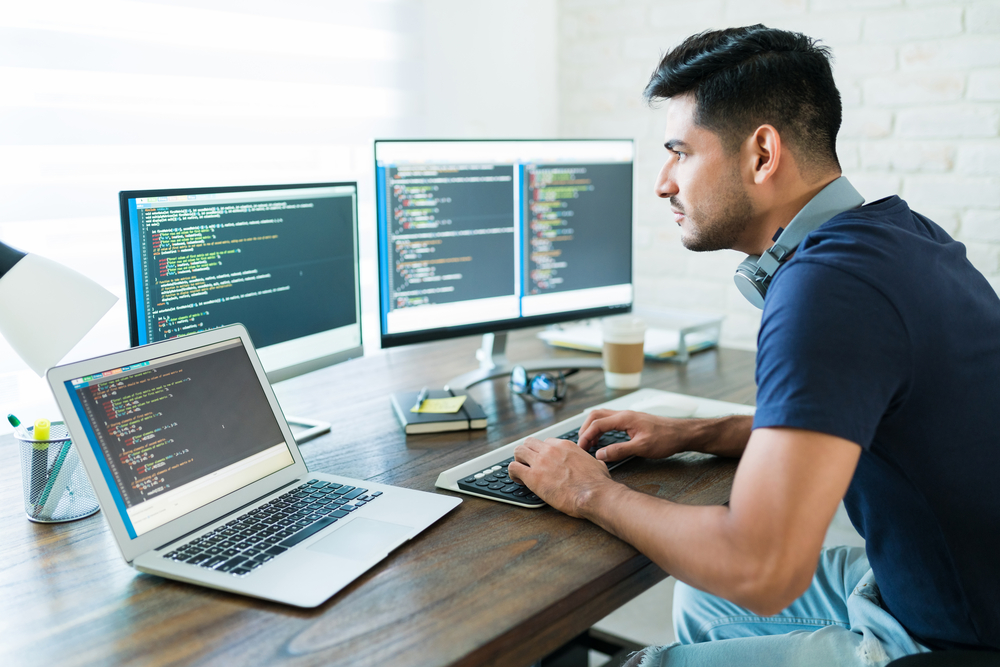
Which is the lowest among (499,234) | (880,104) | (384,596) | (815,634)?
(815,634)

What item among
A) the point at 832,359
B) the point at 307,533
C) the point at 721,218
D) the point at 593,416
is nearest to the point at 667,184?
the point at 721,218

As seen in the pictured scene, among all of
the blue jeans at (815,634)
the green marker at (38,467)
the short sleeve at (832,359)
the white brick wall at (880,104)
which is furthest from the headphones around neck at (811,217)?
the white brick wall at (880,104)

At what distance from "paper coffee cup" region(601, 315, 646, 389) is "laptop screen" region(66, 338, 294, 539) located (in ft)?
2.41

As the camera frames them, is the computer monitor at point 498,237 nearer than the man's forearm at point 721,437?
No

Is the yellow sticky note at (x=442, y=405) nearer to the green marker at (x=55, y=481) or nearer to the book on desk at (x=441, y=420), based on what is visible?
the book on desk at (x=441, y=420)

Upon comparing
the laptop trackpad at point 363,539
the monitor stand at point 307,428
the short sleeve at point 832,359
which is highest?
the short sleeve at point 832,359

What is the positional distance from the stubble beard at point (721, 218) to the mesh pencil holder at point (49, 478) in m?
0.89

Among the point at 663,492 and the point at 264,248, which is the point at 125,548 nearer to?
the point at 264,248

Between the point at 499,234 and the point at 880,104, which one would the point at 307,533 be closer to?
the point at 499,234

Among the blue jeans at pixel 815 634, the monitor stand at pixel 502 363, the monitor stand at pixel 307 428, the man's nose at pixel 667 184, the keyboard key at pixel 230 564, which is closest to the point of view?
the keyboard key at pixel 230 564

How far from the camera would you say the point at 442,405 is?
1.43 metres

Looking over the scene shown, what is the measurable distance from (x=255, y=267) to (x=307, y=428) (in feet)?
0.95

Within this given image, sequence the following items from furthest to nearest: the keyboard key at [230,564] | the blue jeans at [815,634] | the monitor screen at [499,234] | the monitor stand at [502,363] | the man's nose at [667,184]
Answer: the monitor stand at [502,363] → the monitor screen at [499,234] → the man's nose at [667,184] → the blue jeans at [815,634] → the keyboard key at [230,564]

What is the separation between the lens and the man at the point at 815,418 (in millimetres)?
821
